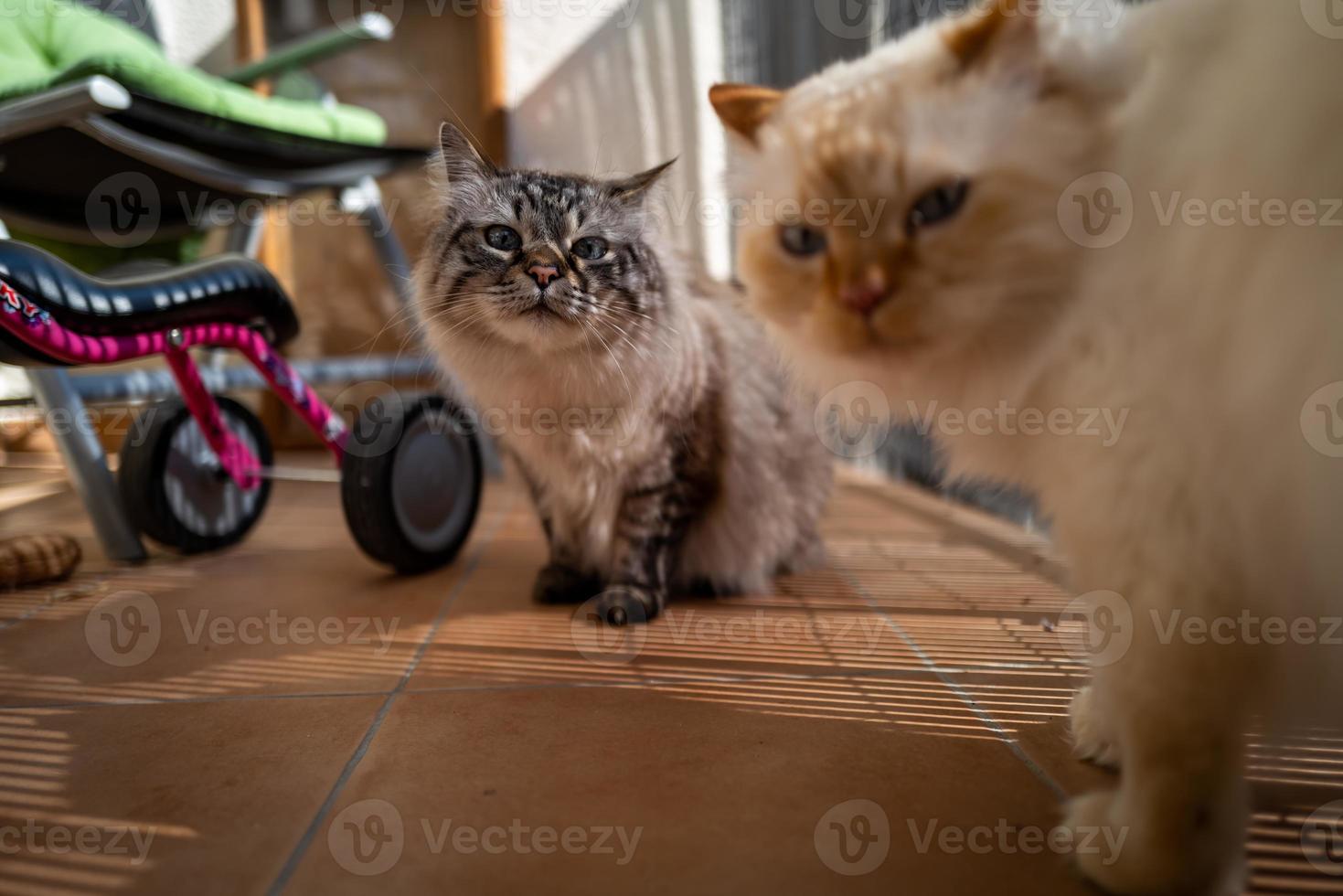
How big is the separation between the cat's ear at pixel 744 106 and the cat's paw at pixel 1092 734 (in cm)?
78

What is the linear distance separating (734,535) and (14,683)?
1.23m

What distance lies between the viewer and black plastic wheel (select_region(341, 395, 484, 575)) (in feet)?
5.30

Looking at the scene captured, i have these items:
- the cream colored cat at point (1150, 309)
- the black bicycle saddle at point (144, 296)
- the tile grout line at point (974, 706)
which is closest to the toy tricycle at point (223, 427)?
the black bicycle saddle at point (144, 296)

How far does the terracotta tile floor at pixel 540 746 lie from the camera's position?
0.72 m

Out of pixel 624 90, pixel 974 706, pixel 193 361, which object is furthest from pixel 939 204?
pixel 624 90

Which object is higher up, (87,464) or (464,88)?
(464,88)

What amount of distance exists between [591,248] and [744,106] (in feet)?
1.77

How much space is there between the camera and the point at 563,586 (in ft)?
5.15

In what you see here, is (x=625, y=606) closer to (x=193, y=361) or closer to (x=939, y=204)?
(x=939, y=204)

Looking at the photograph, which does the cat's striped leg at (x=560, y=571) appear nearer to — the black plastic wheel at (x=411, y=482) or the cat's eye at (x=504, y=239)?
the black plastic wheel at (x=411, y=482)

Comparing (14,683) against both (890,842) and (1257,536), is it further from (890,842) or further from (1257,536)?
(1257,536)

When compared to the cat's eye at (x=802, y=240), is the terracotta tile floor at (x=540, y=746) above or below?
below

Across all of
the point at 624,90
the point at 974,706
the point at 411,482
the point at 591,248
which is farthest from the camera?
the point at 624,90

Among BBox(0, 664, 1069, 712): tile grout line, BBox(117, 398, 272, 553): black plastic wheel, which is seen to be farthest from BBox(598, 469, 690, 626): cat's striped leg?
BBox(117, 398, 272, 553): black plastic wheel
